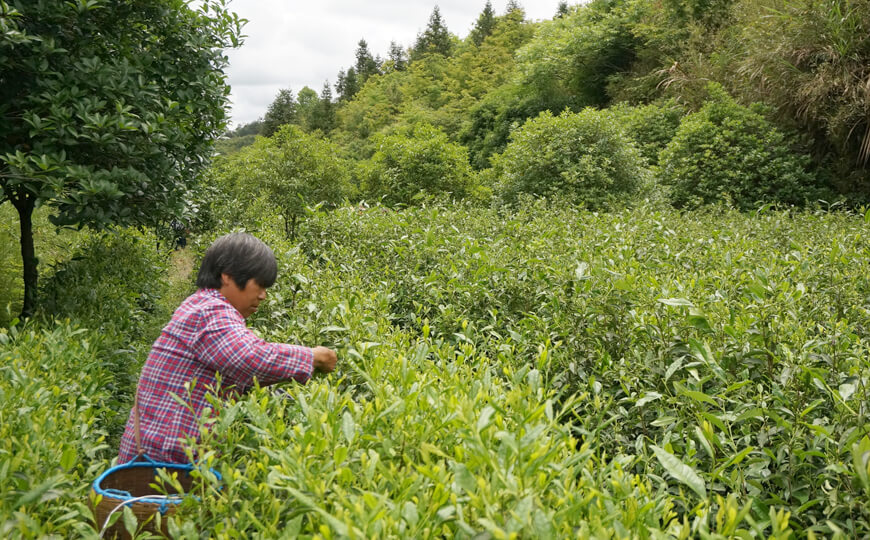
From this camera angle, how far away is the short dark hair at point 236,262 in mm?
2223

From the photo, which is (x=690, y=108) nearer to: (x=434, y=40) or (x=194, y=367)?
(x=194, y=367)

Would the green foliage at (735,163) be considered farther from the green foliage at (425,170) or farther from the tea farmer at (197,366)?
the tea farmer at (197,366)

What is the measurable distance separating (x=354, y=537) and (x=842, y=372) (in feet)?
6.03

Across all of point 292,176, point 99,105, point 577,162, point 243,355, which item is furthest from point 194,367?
point 292,176

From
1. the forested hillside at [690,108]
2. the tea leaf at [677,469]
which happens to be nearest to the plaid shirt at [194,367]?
the tea leaf at [677,469]

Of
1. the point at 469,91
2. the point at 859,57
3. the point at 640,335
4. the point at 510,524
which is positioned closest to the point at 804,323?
the point at 640,335

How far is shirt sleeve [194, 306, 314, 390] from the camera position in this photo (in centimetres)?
188

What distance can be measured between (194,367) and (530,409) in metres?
1.29

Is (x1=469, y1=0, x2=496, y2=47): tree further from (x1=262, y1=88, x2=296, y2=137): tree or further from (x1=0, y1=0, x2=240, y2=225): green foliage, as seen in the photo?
(x1=0, y1=0, x2=240, y2=225): green foliage

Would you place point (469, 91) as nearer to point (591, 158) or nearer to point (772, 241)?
point (591, 158)

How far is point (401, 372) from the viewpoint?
5.75 feet

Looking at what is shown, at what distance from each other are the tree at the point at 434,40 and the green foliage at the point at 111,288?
45.4m

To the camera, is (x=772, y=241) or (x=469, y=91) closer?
(x=772, y=241)

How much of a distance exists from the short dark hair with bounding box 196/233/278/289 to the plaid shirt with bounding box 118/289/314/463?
176 mm
